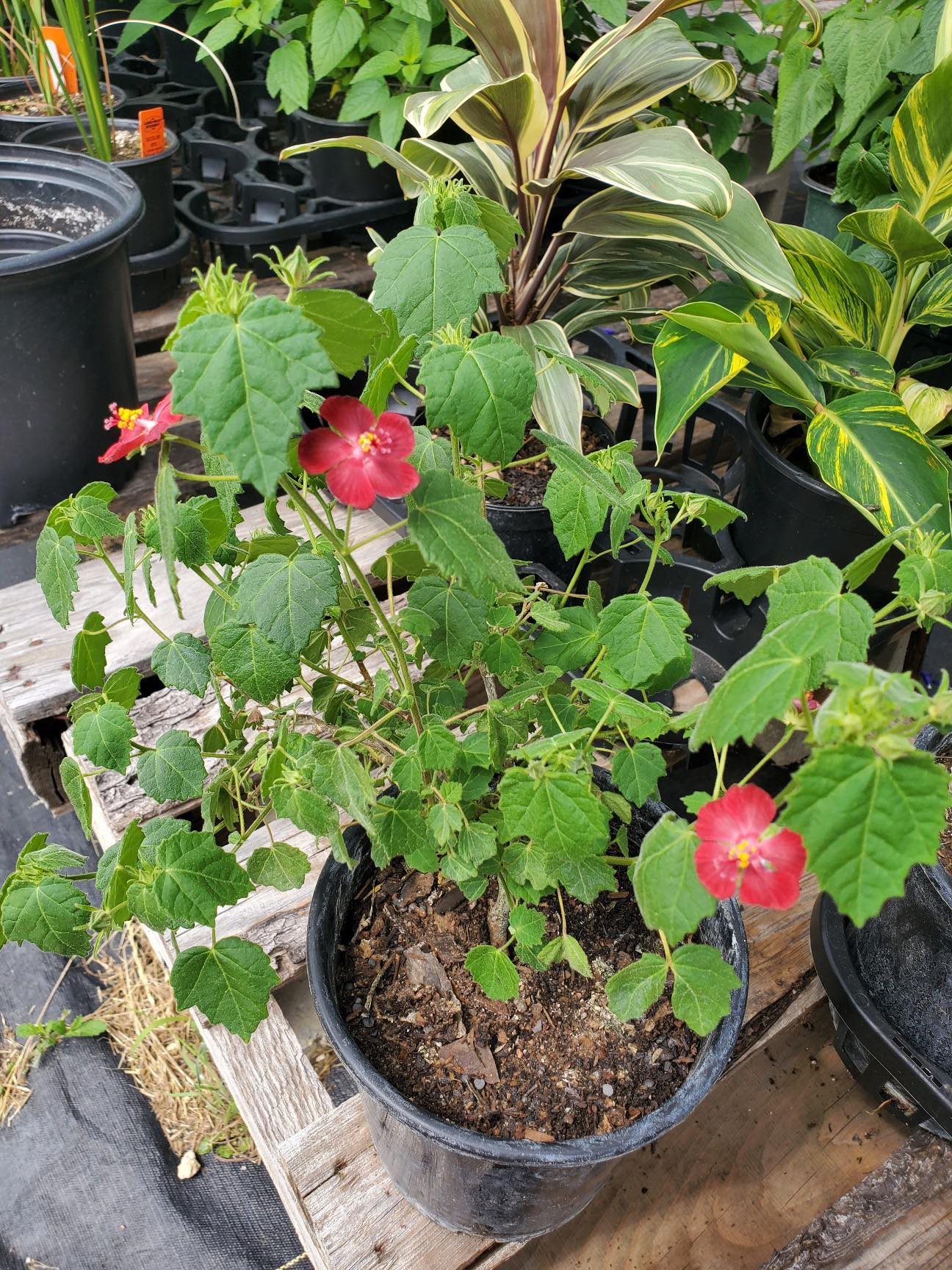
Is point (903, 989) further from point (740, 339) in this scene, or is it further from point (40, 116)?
point (40, 116)

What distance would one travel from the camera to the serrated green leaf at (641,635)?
750mm

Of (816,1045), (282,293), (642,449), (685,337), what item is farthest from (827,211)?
(816,1045)

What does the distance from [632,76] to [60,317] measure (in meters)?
0.90

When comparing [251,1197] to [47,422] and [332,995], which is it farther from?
[47,422]

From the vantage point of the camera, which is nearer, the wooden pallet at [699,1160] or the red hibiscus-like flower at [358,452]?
the red hibiscus-like flower at [358,452]

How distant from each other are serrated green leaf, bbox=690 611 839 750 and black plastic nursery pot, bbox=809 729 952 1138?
438 millimetres

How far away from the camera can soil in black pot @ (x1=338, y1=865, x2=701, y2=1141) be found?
2.74ft

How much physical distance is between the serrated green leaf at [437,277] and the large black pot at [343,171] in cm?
157

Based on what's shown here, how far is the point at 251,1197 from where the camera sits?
3.93ft

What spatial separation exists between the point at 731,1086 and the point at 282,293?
163 centimetres

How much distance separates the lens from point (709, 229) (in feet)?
4.05

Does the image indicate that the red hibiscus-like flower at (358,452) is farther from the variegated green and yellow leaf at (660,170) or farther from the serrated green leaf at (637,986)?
the variegated green and yellow leaf at (660,170)

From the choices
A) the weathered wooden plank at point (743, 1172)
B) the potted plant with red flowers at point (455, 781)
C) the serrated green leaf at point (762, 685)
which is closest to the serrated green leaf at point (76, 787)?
the potted plant with red flowers at point (455, 781)

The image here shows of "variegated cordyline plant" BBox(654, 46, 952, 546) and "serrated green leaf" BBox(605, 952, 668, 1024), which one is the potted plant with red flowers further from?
"variegated cordyline plant" BBox(654, 46, 952, 546)
